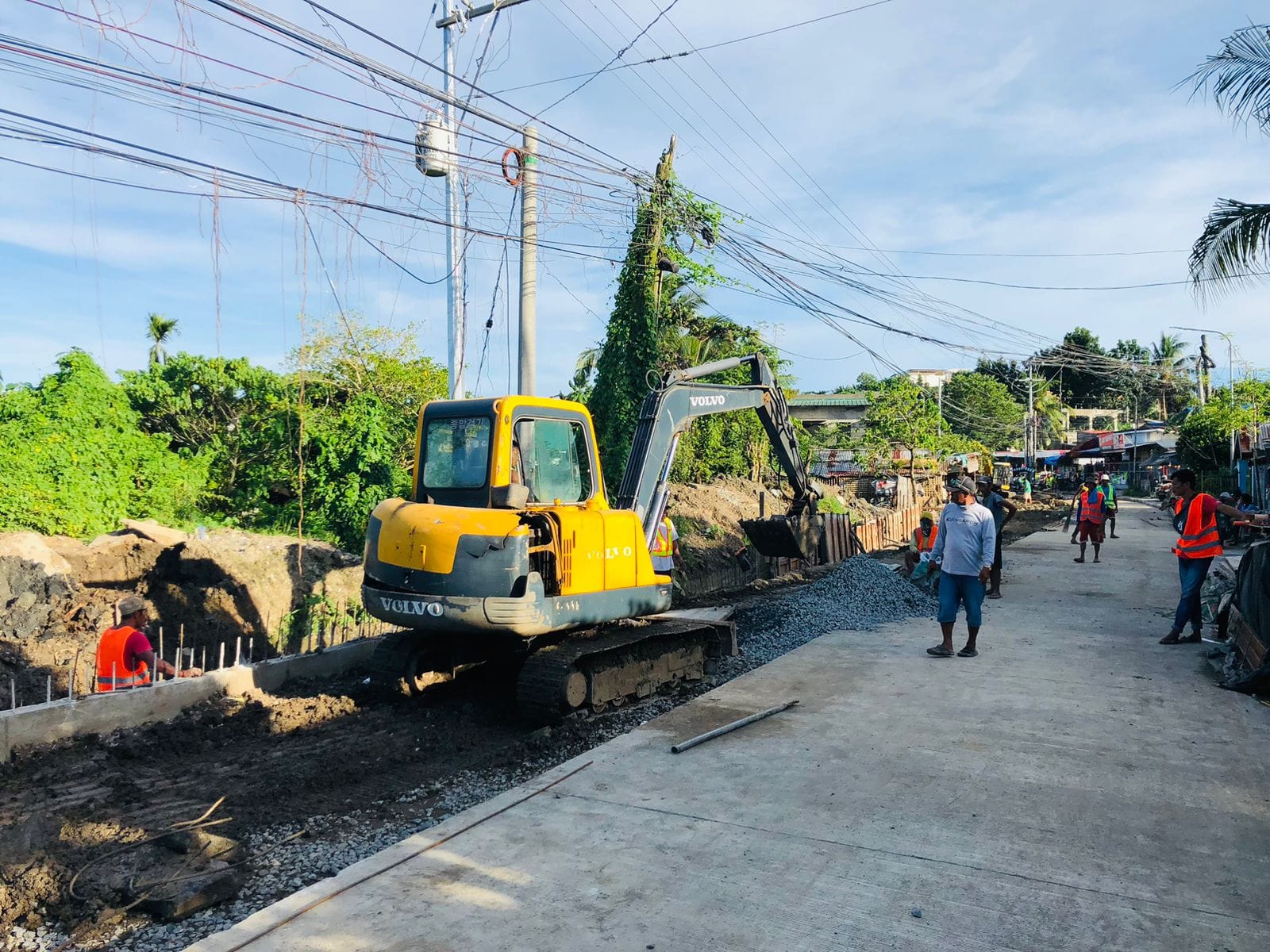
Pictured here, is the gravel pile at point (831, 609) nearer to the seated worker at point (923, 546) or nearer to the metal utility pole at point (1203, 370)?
the seated worker at point (923, 546)

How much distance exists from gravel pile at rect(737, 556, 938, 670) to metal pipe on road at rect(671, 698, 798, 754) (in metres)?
2.40

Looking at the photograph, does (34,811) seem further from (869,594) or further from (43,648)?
(869,594)

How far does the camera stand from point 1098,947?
3.22m

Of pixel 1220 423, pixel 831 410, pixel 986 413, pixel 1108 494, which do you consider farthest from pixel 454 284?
pixel 986 413

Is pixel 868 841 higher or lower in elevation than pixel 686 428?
lower

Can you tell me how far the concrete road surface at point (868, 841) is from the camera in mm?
3391

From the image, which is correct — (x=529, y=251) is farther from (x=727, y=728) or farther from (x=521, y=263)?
(x=727, y=728)

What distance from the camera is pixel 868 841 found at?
13.6ft

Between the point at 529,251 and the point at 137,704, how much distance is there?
6.62 meters

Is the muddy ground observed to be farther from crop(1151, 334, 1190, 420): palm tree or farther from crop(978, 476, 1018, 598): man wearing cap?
crop(1151, 334, 1190, 420): palm tree

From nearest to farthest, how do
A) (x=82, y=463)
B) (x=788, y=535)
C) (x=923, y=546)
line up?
(x=82, y=463), (x=788, y=535), (x=923, y=546)

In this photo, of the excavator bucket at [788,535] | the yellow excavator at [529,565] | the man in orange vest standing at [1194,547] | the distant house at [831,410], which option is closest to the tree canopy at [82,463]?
the yellow excavator at [529,565]

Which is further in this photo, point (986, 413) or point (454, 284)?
point (986, 413)

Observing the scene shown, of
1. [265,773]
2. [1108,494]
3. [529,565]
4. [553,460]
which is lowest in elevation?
[265,773]
